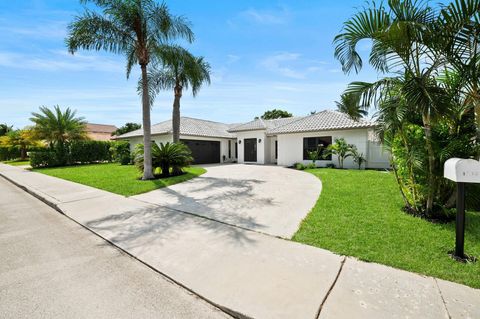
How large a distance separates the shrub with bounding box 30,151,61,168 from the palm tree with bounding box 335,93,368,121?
84.1ft

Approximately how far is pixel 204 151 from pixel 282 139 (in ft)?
26.6

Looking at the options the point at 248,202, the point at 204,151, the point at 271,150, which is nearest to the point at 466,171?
the point at 248,202

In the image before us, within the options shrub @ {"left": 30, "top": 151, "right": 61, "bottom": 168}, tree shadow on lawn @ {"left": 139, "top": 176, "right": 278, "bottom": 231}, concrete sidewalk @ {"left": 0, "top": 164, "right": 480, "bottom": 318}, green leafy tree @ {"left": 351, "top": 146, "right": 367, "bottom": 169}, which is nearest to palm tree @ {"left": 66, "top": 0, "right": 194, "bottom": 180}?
tree shadow on lawn @ {"left": 139, "top": 176, "right": 278, "bottom": 231}

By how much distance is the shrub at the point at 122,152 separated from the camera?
71.5 ft

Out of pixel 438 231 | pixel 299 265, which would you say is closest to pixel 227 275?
pixel 299 265

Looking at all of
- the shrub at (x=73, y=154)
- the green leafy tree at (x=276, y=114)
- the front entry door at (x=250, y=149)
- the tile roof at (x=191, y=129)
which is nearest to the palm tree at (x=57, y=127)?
the shrub at (x=73, y=154)

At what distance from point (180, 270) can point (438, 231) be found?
15.6 ft

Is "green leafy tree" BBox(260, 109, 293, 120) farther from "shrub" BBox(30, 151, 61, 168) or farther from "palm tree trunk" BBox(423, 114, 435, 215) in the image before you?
"palm tree trunk" BBox(423, 114, 435, 215)

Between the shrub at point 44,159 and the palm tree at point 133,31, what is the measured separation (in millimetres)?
16116

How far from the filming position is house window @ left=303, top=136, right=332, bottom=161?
16.6m

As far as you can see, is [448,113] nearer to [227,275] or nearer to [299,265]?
[299,265]

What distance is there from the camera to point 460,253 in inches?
132

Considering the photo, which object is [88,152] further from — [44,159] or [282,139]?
[282,139]

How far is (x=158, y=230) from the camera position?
4.82 meters
